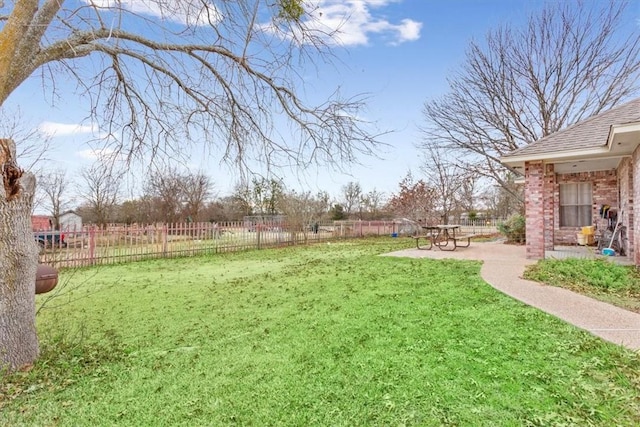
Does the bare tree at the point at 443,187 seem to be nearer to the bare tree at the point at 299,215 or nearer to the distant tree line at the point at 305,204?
the distant tree line at the point at 305,204

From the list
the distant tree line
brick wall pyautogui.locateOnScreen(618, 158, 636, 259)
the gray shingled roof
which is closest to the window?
the gray shingled roof

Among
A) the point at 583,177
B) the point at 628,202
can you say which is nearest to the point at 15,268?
the point at 628,202

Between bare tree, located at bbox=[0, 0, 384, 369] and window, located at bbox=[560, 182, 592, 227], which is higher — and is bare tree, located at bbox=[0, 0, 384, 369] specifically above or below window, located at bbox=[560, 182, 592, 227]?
above

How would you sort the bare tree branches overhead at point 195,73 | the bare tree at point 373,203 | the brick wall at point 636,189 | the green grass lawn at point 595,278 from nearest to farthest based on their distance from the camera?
the bare tree branches overhead at point 195,73, the green grass lawn at point 595,278, the brick wall at point 636,189, the bare tree at point 373,203

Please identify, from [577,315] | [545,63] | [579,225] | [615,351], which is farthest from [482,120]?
→ [615,351]

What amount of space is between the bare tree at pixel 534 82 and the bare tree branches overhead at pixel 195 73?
15.3m

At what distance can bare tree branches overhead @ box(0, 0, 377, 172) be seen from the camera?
3453 mm

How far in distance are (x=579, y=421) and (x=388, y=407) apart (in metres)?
1.17

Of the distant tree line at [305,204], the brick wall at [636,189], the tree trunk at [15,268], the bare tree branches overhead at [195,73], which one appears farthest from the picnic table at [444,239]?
the tree trunk at [15,268]

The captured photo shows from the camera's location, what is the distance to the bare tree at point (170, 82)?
3.34 metres

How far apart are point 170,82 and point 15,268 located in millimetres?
2450

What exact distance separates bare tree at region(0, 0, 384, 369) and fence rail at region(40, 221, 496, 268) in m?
5.81

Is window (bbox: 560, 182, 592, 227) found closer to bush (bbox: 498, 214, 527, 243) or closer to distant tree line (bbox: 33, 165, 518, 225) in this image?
bush (bbox: 498, 214, 527, 243)

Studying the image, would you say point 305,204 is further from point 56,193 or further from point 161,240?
point 56,193
